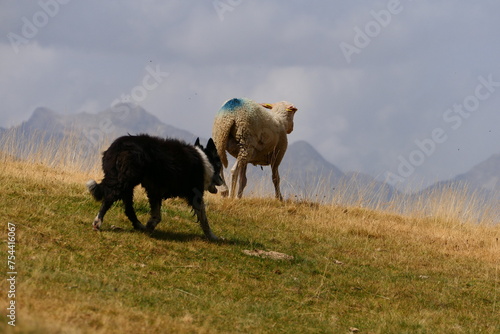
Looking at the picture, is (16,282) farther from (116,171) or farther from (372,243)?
(372,243)

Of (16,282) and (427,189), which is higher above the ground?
(427,189)

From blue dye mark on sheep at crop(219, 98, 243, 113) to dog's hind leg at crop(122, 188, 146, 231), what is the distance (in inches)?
228

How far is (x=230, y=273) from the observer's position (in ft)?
32.0

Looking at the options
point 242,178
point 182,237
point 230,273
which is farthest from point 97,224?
point 242,178

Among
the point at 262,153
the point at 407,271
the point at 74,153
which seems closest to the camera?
the point at 407,271

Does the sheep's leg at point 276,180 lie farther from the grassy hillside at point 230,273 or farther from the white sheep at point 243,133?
the grassy hillside at point 230,273

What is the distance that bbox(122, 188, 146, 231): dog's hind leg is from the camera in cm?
1063

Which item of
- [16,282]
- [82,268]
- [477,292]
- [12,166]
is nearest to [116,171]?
[82,268]

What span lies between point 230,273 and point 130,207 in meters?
2.14

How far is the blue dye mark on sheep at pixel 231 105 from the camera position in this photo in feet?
54.1

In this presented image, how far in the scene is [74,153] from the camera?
18859 millimetres

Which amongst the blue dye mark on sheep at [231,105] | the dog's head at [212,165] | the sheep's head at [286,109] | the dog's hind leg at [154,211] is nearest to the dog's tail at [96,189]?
the dog's hind leg at [154,211]

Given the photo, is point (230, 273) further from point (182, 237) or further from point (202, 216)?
point (182, 237)

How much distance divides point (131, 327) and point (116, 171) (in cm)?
419
